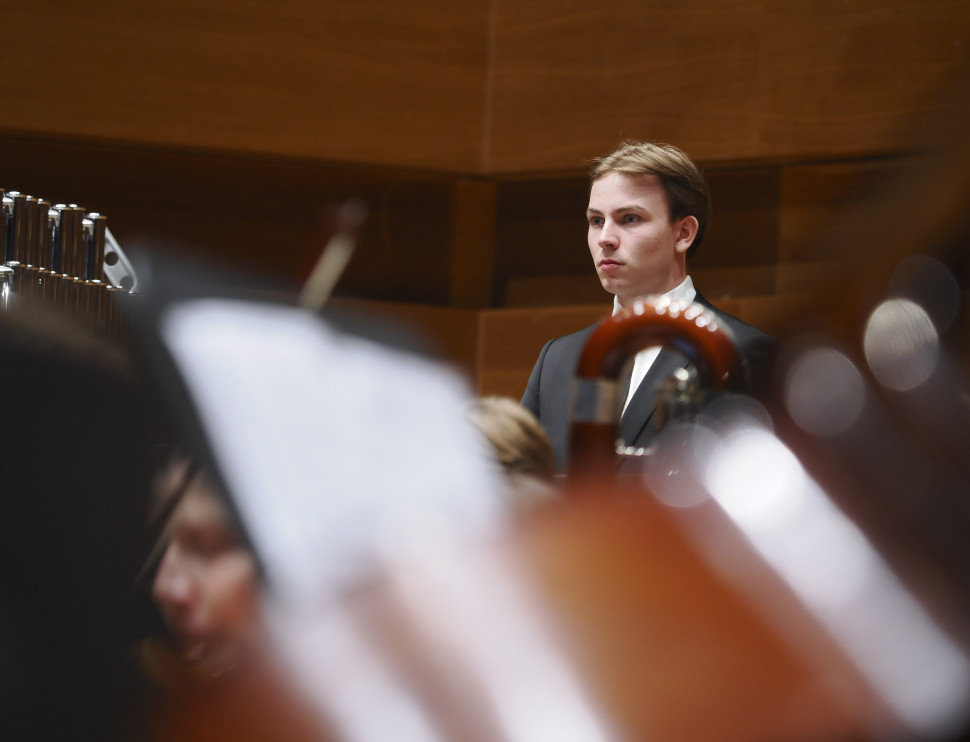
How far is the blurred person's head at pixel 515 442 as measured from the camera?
0.33 m

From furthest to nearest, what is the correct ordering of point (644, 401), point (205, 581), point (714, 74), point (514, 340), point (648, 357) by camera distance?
point (514, 340) → point (714, 74) → point (648, 357) → point (644, 401) → point (205, 581)

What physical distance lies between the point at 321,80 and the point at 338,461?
5.36ft

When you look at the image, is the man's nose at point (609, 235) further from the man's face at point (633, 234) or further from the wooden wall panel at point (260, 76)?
the wooden wall panel at point (260, 76)

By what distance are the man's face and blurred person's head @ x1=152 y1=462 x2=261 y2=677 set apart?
0.86 m

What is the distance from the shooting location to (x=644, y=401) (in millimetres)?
848

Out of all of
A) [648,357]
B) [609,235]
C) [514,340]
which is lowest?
[514,340]

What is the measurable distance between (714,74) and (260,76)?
0.76 metres

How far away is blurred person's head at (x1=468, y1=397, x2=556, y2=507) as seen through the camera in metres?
0.33

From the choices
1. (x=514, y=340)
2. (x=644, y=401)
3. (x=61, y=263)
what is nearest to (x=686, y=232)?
(x=644, y=401)

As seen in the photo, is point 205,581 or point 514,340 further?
point 514,340

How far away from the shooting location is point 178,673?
0.26 metres

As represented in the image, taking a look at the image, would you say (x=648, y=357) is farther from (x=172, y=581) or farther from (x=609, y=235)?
(x=172, y=581)

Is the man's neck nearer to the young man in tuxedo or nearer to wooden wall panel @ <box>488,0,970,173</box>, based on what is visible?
the young man in tuxedo

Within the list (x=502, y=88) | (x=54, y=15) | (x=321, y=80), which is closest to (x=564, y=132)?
(x=502, y=88)
